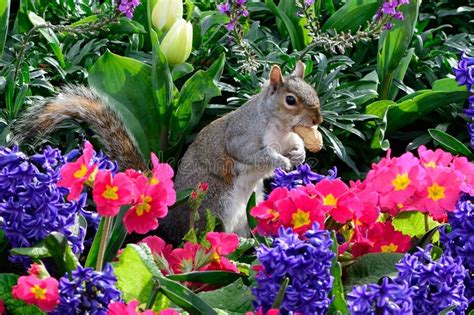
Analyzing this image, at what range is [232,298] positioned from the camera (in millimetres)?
2770

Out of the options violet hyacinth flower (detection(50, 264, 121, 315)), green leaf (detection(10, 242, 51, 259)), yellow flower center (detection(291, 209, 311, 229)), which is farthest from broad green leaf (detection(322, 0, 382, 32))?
violet hyacinth flower (detection(50, 264, 121, 315))

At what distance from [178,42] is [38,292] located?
2.22 m

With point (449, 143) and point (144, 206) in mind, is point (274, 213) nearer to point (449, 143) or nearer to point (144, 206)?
point (144, 206)

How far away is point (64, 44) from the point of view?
16.3 ft

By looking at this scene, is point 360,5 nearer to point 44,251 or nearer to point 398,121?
point 398,121

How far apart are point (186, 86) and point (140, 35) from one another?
68 cm

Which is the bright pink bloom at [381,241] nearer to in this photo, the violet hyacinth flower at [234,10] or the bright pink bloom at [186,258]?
the bright pink bloom at [186,258]

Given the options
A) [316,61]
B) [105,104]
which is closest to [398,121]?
[316,61]

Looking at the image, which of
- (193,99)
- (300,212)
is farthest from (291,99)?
(300,212)

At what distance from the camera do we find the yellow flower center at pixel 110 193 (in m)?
2.59

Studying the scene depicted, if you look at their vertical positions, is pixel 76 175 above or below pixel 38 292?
above

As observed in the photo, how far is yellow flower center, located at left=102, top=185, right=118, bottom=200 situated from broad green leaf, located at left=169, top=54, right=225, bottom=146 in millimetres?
1922

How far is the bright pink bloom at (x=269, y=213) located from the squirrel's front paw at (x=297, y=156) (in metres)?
1.50

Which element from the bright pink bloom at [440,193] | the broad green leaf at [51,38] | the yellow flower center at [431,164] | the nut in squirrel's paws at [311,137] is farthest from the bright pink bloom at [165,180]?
the broad green leaf at [51,38]
